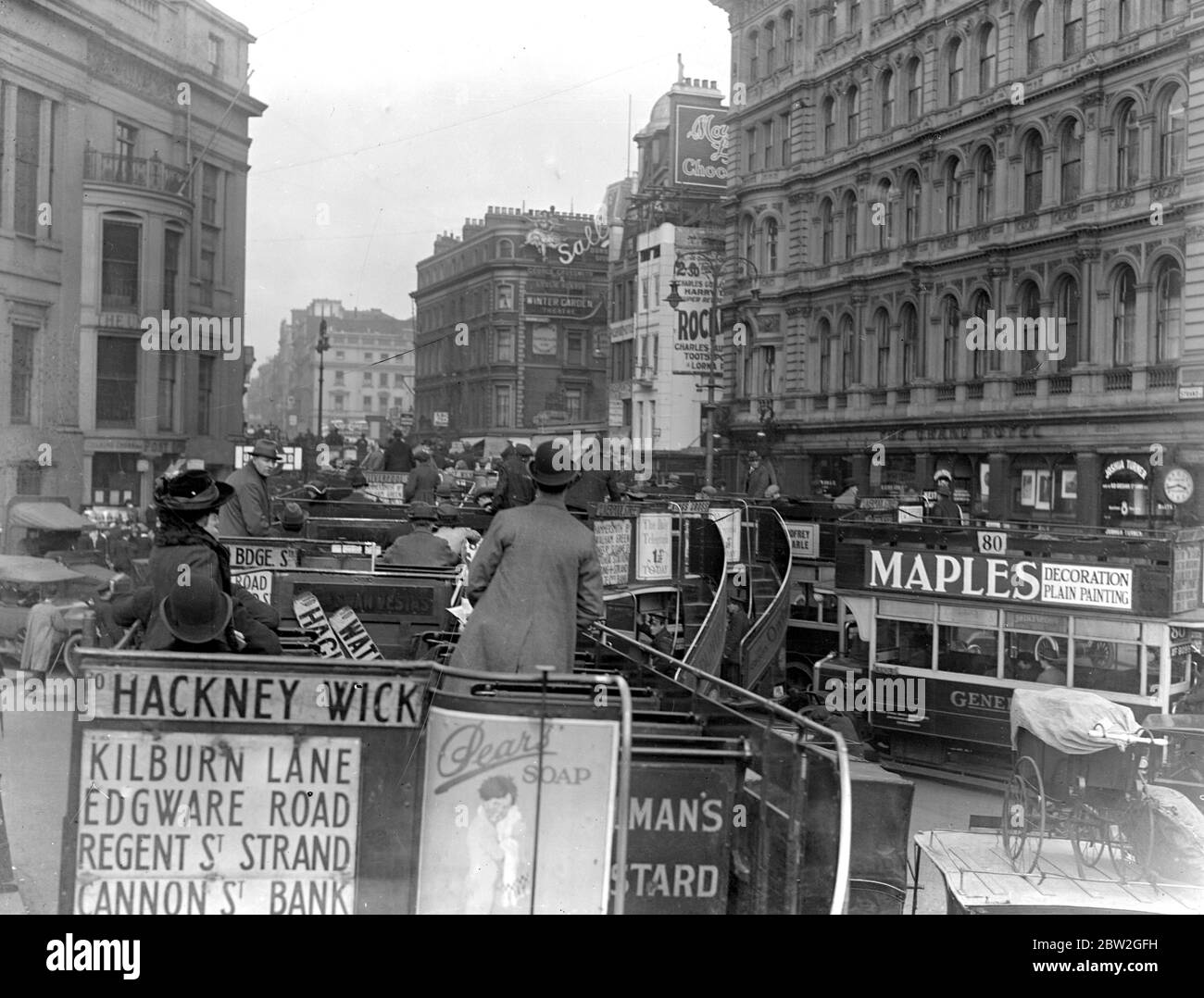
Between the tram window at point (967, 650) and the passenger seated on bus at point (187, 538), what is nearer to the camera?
the passenger seated on bus at point (187, 538)

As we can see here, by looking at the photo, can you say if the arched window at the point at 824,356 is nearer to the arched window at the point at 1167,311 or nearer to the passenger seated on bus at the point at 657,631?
the arched window at the point at 1167,311

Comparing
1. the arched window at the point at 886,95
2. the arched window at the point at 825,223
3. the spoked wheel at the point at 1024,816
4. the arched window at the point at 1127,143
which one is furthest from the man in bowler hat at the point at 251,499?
the arched window at the point at 825,223

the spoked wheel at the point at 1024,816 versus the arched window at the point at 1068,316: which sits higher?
the arched window at the point at 1068,316

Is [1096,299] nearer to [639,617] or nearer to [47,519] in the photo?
[639,617]

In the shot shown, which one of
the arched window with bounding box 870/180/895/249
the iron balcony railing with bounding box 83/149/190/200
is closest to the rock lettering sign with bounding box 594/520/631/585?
the iron balcony railing with bounding box 83/149/190/200

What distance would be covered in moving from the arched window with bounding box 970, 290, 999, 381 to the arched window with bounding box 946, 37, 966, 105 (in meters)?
3.76

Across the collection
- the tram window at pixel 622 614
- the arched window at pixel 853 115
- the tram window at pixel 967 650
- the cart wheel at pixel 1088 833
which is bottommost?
the cart wheel at pixel 1088 833

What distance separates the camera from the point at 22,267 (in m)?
8.85

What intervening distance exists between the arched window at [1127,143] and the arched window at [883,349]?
639 centimetres

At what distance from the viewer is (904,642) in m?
13.6

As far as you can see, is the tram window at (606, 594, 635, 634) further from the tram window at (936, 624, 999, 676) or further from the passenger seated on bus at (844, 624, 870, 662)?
the tram window at (936, 624, 999, 676)

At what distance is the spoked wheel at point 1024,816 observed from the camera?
298 inches
